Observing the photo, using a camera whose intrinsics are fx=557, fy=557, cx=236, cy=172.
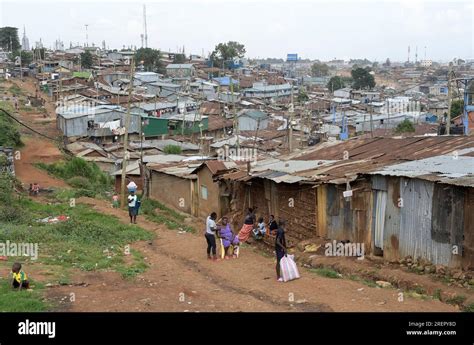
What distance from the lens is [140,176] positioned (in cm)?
2500

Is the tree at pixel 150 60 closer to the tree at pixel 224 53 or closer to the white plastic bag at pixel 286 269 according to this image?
the tree at pixel 224 53

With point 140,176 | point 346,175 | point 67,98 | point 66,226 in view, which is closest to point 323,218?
point 346,175

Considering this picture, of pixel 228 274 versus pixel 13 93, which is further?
pixel 13 93

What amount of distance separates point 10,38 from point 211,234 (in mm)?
89980

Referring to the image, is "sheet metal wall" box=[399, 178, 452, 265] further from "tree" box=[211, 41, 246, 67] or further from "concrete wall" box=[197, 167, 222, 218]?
"tree" box=[211, 41, 246, 67]

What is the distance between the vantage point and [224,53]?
103 meters

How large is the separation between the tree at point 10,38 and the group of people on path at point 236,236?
284ft

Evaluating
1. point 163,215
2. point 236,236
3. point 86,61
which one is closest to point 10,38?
point 86,61

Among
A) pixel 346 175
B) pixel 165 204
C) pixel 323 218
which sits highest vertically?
pixel 346 175

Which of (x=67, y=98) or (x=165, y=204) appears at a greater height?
(x=67, y=98)

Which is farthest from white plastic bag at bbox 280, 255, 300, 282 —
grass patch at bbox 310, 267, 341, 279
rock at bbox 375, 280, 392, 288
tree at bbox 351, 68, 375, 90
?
tree at bbox 351, 68, 375, 90
